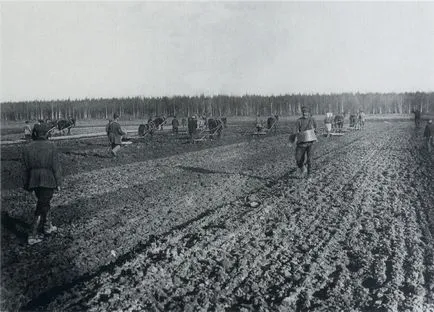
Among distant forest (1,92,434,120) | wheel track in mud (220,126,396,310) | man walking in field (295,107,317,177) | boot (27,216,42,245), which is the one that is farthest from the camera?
distant forest (1,92,434,120)

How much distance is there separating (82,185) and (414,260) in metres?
7.40

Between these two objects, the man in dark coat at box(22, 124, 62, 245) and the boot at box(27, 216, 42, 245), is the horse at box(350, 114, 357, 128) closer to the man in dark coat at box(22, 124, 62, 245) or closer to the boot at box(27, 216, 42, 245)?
the man in dark coat at box(22, 124, 62, 245)

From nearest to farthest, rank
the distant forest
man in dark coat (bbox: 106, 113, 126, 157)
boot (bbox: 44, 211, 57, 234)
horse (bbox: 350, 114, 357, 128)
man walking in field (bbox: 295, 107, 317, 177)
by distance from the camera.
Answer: boot (bbox: 44, 211, 57, 234) < man walking in field (bbox: 295, 107, 317, 177) < man in dark coat (bbox: 106, 113, 126, 157) < horse (bbox: 350, 114, 357, 128) < the distant forest

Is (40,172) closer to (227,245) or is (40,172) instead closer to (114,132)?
(227,245)

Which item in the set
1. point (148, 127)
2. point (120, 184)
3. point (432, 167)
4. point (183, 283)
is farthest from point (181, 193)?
point (148, 127)

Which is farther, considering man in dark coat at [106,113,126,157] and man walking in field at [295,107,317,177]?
man in dark coat at [106,113,126,157]

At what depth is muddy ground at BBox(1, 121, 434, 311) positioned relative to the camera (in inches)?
159

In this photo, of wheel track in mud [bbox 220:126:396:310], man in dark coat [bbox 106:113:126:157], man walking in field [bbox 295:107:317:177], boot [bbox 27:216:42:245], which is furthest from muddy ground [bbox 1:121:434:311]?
man in dark coat [bbox 106:113:126:157]

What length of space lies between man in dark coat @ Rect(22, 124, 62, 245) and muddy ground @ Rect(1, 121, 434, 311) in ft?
1.44

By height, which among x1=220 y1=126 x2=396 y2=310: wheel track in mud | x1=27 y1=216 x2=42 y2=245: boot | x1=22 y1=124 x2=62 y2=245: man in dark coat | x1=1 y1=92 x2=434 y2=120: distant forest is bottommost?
x1=220 y1=126 x2=396 y2=310: wheel track in mud

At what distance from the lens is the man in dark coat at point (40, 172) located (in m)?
5.57

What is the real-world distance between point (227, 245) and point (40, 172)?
2686 mm

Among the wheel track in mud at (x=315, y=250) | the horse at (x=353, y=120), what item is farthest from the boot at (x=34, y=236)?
the horse at (x=353, y=120)

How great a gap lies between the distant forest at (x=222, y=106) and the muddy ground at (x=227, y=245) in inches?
2686
